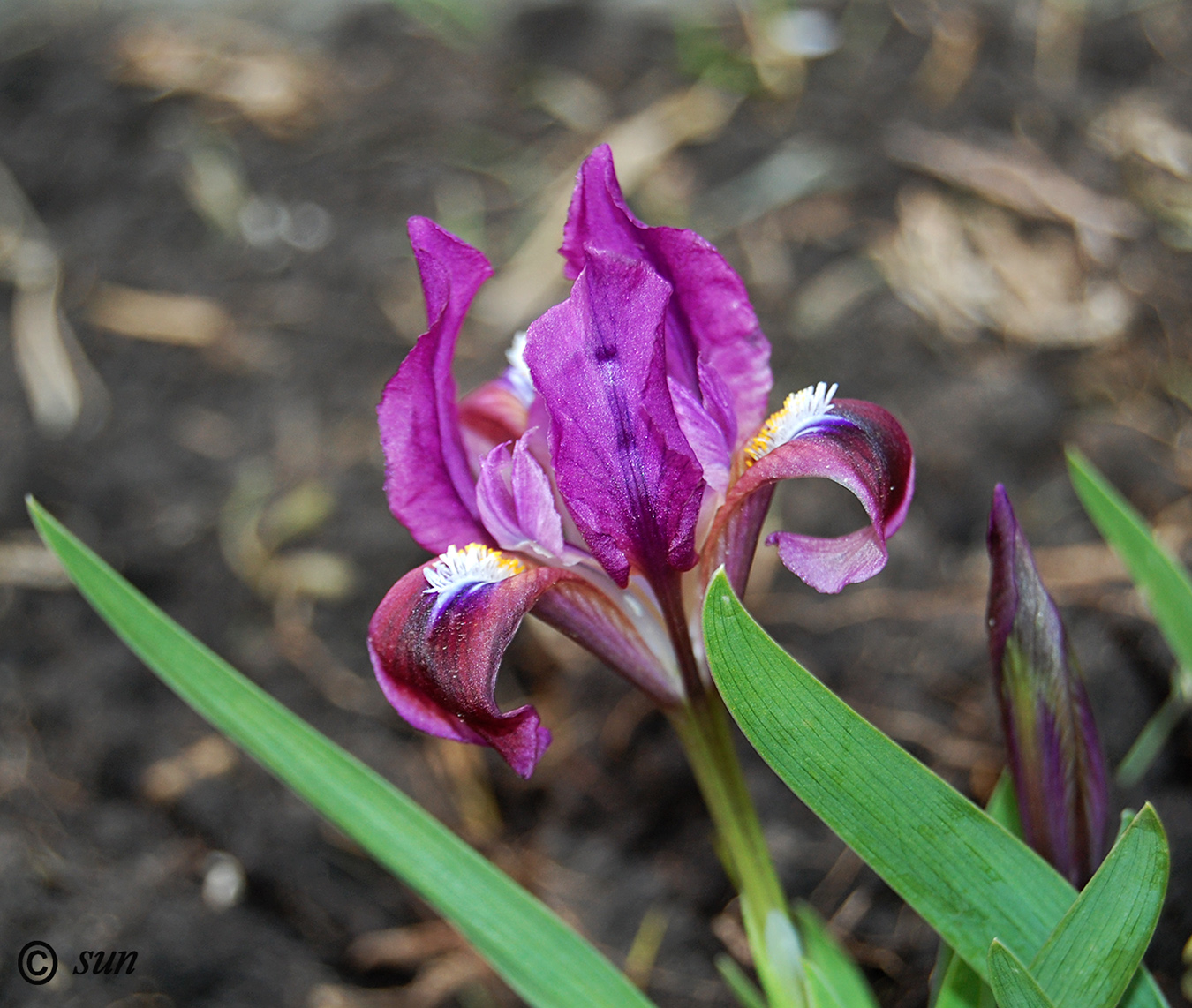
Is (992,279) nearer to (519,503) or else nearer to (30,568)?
(519,503)

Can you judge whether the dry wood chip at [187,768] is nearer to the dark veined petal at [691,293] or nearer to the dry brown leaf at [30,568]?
the dry brown leaf at [30,568]

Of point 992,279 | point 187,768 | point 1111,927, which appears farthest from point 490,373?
point 1111,927

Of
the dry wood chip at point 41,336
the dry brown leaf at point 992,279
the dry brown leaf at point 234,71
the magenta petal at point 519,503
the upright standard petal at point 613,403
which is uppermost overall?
the upright standard petal at point 613,403

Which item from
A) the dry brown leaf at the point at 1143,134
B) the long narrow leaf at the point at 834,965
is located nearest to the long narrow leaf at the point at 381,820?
the long narrow leaf at the point at 834,965

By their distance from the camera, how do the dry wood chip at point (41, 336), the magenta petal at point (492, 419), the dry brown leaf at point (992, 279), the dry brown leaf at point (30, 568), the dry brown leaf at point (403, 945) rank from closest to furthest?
the magenta petal at point (492, 419), the dry brown leaf at point (403, 945), the dry brown leaf at point (30, 568), the dry brown leaf at point (992, 279), the dry wood chip at point (41, 336)

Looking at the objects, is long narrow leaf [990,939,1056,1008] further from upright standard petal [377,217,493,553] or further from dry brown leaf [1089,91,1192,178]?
dry brown leaf [1089,91,1192,178]
